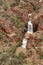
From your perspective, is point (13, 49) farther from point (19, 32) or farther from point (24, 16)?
point (24, 16)

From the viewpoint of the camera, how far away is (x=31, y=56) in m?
17.7

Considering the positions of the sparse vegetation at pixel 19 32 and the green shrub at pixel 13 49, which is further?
the green shrub at pixel 13 49

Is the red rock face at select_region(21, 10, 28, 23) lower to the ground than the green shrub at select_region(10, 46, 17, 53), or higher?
higher

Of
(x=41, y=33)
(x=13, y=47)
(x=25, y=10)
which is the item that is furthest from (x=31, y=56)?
(x=25, y=10)

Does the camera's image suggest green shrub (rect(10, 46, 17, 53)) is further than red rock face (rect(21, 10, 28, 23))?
No

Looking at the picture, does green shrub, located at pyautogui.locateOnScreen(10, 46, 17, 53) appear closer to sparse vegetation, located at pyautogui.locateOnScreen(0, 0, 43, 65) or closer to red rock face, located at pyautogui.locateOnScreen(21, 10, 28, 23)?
sparse vegetation, located at pyautogui.locateOnScreen(0, 0, 43, 65)

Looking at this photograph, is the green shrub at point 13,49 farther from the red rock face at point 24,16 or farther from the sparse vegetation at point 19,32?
the red rock face at point 24,16

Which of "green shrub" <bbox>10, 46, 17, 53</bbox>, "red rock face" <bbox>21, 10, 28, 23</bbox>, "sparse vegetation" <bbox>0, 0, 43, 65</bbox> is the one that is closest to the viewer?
"sparse vegetation" <bbox>0, 0, 43, 65</bbox>

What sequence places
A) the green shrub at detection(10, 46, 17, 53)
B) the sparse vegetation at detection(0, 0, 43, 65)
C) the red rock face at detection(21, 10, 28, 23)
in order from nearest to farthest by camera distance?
the sparse vegetation at detection(0, 0, 43, 65) < the green shrub at detection(10, 46, 17, 53) < the red rock face at detection(21, 10, 28, 23)

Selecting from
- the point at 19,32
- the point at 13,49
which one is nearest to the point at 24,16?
the point at 19,32

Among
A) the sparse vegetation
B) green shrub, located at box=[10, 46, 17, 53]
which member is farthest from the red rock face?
green shrub, located at box=[10, 46, 17, 53]

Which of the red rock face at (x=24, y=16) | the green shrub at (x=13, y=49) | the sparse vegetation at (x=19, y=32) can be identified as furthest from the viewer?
the red rock face at (x=24, y=16)

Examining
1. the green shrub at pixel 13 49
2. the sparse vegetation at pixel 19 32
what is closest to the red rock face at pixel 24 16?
the sparse vegetation at pixel 19 32

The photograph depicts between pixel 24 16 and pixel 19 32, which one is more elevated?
pixel 24 16
